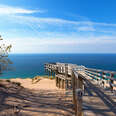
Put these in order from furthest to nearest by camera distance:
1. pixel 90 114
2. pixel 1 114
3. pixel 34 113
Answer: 1. pixel 34 113
2. pixel 1 114
3. pixel 90 114

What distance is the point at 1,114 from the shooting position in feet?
19.0

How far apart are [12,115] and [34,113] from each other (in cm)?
112

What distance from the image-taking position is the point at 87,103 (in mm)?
4688

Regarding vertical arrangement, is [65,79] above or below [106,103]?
below

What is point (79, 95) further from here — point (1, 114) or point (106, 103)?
point (1, 114)

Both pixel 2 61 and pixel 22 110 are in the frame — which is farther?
pixel 2 61

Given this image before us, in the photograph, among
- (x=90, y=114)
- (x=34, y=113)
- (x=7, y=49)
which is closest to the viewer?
(x=90, y=114)

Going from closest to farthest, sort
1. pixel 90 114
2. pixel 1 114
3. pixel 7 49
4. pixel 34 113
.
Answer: pixel 90 114
pixel 1 114
pixel 34 113
pixel 7 49

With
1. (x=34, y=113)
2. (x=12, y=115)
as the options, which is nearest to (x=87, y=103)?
(x=34, y=113)

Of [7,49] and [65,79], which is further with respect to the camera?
[65,79]

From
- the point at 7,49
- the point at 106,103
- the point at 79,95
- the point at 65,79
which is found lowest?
the point at 65,79

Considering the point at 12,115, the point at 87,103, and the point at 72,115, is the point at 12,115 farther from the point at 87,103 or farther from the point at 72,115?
the point at 87,103

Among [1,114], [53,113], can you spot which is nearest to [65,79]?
[53,113]

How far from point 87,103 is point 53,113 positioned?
98.2 inches
